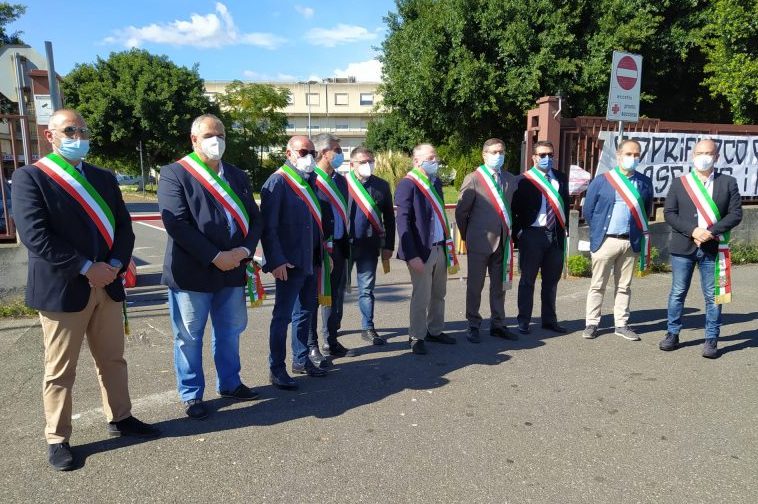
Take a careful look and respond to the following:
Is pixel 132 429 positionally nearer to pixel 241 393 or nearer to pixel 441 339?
pixel 241 393

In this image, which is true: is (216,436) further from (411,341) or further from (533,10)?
(533,10)

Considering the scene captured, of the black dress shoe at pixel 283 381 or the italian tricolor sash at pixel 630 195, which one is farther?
the italian tricolor sash at pixel 630 195

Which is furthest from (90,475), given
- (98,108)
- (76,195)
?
(98,108)

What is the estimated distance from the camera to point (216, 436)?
3654mm

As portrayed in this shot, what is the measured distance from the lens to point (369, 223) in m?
5.48

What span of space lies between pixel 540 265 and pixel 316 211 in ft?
8.81

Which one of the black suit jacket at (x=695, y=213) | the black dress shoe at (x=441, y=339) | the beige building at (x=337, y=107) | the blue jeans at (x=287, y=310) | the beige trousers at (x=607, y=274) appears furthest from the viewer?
the beige building at (x=337, y=107)

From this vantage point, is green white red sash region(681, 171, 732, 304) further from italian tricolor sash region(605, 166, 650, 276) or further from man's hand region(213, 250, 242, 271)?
man's hand region(213, 250, 242, 271)

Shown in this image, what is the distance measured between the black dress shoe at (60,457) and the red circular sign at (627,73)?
7744 millimetres

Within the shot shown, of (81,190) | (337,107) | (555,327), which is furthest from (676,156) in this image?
(337,107)

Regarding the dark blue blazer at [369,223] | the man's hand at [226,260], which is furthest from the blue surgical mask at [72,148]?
the dark blue blazer at [369,223]

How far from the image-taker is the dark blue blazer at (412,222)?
203 inches

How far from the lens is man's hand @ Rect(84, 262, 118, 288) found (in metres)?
3.30

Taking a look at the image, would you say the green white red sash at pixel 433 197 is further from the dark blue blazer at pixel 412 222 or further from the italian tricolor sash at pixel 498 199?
the italian tricolor sash at pixel 498 199
